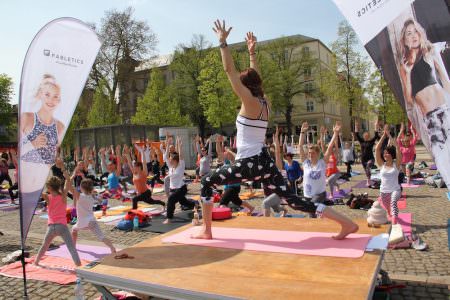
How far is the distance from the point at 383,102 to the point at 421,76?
3100 centimetres

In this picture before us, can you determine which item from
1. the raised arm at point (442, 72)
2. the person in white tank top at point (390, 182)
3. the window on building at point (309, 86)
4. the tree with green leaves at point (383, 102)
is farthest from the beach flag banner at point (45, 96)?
the window on building at point (309, 86)

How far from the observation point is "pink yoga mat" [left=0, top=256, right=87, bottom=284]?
5652mm

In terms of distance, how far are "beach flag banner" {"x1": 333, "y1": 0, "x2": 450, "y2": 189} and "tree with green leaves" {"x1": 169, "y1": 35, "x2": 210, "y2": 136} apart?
160 ft

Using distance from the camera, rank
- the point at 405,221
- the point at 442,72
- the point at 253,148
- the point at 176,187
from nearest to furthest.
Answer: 1. the point at 442,72
2. the point at 253,148
3. the point at 405,221
4. the point at 176,187

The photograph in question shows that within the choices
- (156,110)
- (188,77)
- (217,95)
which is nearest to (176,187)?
(217,95)

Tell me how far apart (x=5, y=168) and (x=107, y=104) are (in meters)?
24.5

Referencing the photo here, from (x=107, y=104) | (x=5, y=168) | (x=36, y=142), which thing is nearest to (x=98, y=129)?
(x=5, y=168)

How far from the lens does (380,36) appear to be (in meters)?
3.13

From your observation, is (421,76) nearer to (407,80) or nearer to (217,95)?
(407,80)

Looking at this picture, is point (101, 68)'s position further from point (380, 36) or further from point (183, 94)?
point (380, 36)

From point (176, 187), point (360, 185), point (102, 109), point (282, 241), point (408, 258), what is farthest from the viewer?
point (102, 109)

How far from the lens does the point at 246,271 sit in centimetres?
349

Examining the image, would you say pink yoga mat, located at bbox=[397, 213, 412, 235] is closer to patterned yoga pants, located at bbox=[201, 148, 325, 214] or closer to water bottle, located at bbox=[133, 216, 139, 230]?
patterned yoga pants, located at bbox=[201, 148, 325, 214]

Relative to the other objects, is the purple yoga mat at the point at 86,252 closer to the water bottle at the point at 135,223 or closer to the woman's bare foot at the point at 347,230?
the water bottle at the point at 135,223
